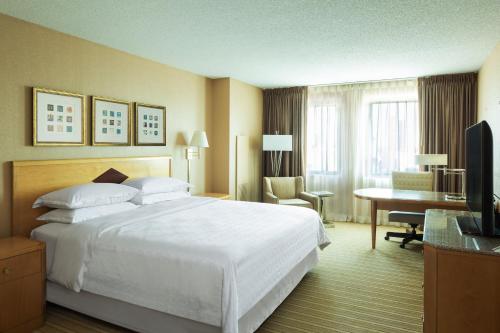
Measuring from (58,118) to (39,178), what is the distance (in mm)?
614

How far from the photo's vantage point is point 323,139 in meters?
6.46

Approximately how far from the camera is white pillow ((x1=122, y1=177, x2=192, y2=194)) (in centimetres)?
373

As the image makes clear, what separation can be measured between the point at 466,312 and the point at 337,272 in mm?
2058

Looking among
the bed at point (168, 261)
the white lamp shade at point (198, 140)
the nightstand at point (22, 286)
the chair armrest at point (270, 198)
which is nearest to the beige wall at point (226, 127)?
the chair armrest at point (270, 198)

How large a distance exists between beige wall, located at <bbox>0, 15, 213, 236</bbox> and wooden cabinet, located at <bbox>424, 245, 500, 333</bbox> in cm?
326

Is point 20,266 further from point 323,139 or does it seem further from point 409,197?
point 323,139

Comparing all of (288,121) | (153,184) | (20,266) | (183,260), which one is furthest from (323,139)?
(20,266)

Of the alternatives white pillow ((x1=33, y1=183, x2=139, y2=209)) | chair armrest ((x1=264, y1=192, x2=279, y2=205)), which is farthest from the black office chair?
white pillow ((x1=33, y1=183, x2=139, y2=209))

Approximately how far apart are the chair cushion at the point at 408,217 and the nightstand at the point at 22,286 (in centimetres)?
395

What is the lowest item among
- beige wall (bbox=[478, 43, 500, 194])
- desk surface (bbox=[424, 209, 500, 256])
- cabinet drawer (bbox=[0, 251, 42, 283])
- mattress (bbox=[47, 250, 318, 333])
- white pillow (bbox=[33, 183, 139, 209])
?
mattress (bbox=[47, 250, 318, 333])

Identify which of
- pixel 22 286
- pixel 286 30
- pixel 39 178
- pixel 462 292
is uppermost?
pixel 286 30

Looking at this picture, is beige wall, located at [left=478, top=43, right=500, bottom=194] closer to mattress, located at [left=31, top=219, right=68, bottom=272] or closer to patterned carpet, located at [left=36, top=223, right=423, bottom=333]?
patterned carpet, located at [left=36, top=223, right=423, bottom=333]

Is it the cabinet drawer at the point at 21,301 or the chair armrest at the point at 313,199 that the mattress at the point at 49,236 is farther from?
the chair armrest at the point at 313,199

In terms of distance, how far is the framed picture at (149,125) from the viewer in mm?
4309
